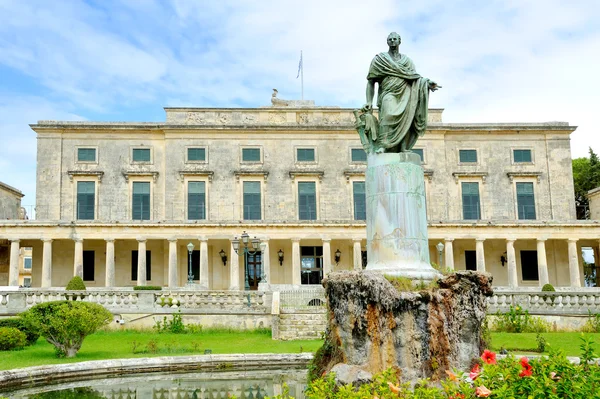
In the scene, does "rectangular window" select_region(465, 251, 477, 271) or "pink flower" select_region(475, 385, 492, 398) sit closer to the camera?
"pink flower" select_region(475, 385, 492, 398)

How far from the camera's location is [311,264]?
4300cm

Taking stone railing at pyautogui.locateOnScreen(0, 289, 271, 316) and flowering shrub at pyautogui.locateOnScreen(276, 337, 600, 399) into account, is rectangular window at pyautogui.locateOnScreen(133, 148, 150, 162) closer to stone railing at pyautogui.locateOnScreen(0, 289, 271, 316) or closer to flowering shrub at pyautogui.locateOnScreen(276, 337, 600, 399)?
stone railing at pyautogui.locateOnScreen(0, 289, 271, 316)

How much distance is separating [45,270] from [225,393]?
1216 inches

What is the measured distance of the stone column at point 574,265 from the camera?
40000 mm

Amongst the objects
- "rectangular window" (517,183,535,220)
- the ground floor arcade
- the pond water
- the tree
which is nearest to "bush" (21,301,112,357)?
the pond water

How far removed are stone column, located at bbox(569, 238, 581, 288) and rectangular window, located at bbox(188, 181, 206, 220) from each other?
79.0 ft

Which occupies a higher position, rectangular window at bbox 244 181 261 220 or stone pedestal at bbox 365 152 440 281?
rectangular window at bbox 244 181 261 220

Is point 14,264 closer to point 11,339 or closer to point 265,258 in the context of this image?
point 265,258

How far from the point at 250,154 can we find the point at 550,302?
25.5 m

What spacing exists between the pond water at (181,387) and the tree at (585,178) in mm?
49804

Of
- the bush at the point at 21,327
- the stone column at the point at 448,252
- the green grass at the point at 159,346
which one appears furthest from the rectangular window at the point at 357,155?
the bush at the point at 21,327

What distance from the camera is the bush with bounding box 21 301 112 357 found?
51.5 ft

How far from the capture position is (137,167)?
141ft

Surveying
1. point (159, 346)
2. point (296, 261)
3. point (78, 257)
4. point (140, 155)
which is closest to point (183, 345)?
point (159, 346)
